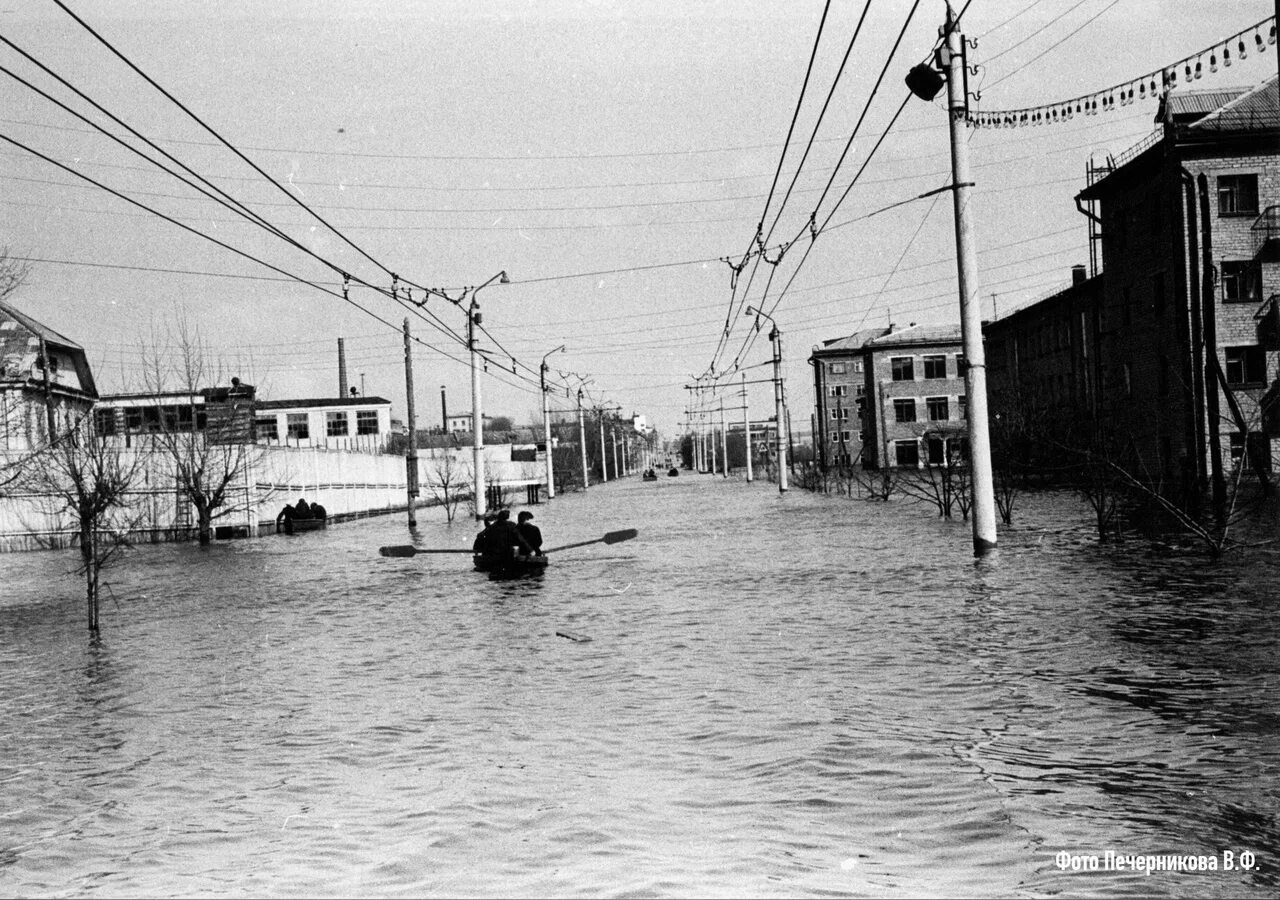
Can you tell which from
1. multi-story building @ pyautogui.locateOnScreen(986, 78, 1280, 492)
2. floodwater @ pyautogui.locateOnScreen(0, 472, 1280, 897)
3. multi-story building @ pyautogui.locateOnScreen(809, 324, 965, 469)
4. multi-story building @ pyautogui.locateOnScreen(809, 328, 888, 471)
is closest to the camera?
floodwater @ pyautogui.locateOnScreen(0, 472, 1280, 897)

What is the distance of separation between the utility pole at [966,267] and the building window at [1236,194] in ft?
91.7

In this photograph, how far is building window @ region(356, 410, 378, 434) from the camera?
3893 inches

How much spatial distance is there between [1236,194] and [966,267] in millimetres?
29041

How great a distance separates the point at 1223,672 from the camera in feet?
33.0

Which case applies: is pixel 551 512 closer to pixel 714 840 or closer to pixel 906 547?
pixel 906 547

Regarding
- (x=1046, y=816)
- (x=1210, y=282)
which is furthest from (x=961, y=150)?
(x=1210, y=282)

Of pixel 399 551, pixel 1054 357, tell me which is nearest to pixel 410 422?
pixel 399 551

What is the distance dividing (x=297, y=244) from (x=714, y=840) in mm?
14979

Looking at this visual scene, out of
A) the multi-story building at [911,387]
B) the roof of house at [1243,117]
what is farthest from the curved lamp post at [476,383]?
the multi-story building at [911,387]

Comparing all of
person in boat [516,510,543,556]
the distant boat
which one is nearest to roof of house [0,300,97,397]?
the distant boat

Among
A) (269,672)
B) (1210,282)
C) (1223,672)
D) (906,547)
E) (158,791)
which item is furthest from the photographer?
(1210,282)

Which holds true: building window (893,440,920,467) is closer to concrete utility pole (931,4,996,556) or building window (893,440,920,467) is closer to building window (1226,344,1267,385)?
building window (1226,344,1267,385)

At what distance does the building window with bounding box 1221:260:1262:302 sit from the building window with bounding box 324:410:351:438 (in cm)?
7018

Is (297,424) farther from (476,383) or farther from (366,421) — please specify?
(476,383)
